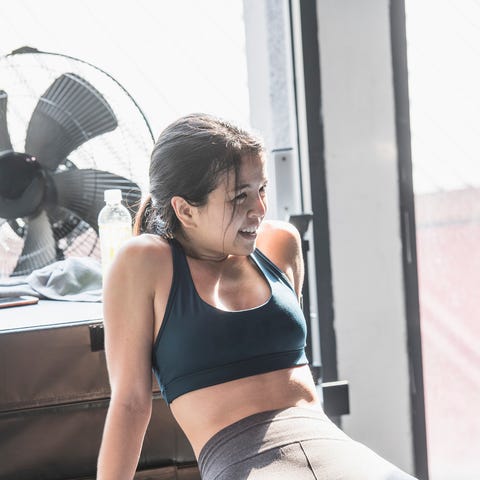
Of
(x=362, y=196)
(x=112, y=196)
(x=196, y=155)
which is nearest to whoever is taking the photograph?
(x=196, y=155)

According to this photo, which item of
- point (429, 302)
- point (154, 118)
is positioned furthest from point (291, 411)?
point (154, 118)

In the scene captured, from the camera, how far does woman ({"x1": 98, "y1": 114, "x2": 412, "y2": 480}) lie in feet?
3.97

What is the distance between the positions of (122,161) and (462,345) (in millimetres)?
1291

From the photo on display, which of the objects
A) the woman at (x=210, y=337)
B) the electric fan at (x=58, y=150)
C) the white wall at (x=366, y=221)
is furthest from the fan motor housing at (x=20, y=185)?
the white wall at (x=366, y=221)

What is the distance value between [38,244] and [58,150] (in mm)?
264

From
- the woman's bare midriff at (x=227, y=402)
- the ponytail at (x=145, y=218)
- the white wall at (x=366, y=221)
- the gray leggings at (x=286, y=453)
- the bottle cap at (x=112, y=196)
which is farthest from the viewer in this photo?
the white wall at (x=366, y=221)

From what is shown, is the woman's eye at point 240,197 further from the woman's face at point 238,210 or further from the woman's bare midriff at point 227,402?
the woman's bare midriff at point 227,402

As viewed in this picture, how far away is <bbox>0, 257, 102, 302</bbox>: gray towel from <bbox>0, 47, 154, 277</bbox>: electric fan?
6cm

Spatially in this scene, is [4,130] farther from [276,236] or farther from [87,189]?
[276,236]

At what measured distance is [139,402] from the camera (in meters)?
1.25

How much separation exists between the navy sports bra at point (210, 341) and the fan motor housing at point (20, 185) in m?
0.69

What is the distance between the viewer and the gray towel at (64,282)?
1.81 metres

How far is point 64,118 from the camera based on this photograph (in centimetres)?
187

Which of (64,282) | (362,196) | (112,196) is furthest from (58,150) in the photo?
(362,196)
